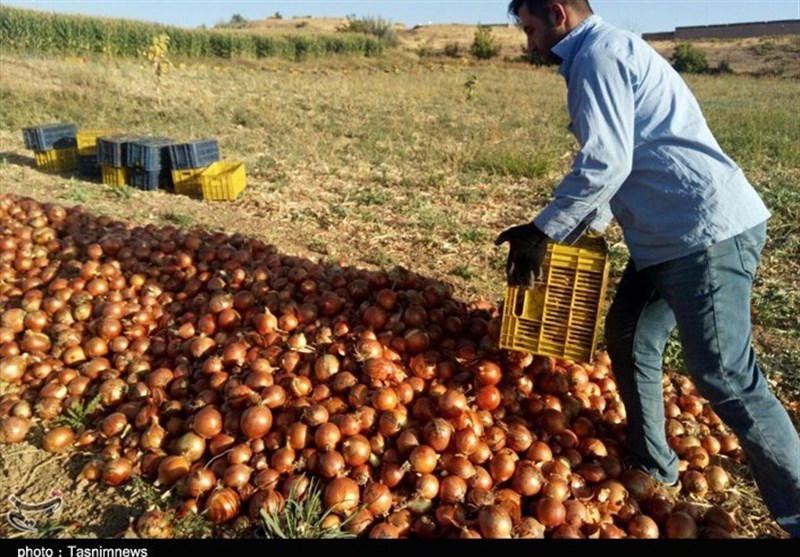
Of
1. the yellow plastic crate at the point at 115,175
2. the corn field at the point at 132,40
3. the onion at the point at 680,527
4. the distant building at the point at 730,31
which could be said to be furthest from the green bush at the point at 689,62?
the onion at the point at 680,527

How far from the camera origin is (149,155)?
741cm

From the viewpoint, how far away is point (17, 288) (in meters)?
3.93

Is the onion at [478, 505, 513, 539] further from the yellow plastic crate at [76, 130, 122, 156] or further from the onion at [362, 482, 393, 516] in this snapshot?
the yellow plastic crate at [76, 130, 122, 156]

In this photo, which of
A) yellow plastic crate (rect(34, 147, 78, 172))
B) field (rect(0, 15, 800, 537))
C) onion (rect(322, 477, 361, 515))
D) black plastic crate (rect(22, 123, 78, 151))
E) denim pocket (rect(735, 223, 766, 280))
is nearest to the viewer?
denim pocket (rect(735, 223, 766, 280))

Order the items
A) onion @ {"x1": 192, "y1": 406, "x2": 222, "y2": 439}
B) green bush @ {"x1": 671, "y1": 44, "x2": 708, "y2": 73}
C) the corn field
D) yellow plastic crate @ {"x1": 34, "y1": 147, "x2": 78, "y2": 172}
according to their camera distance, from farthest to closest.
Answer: green bush @ {"x1": 671, "y1": 44, "x2": 708, "y2": 73} < the corn field < yellow plastic crate @ {"x1": 34, "y1": 147, "x2": 78, "y2": 172} < onion @ {"x1": 192, "y1": 406, "x2": 222, "y2": 439}

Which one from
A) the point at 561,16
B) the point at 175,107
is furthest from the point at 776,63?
the point at 561,16

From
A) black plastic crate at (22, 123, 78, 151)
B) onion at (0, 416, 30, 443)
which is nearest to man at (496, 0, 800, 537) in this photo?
onion at (0, 416, 30, 443)

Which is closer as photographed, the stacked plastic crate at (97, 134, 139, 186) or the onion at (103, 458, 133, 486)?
the onion at (103, 458, 133, 486)

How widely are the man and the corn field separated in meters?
25.0

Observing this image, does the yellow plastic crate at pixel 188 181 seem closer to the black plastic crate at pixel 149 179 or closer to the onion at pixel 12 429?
the black plastic crate at pixel 149 179

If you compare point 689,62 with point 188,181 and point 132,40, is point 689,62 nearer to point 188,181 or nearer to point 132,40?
point 132,40

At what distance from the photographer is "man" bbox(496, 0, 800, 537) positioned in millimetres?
1996

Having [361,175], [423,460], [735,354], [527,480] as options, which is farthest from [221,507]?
[361,175]

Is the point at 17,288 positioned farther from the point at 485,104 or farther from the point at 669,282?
the point at 485,104
